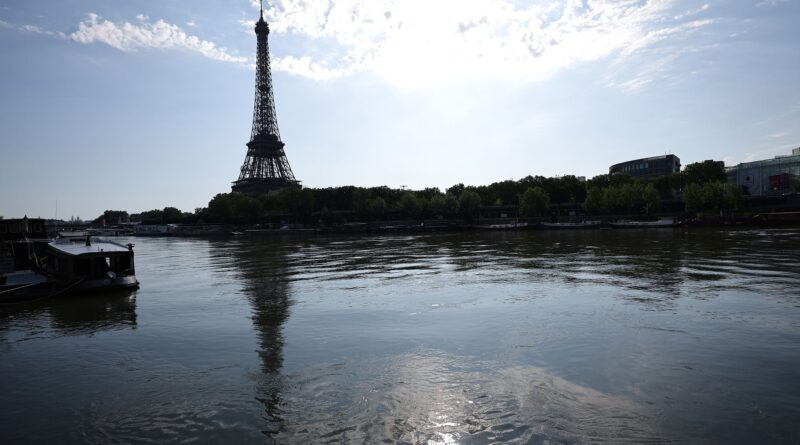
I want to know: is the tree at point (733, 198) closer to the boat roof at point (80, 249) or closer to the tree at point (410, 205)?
the tree at point (410, 205)

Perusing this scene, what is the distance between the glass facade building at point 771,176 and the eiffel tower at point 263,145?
6403 inches

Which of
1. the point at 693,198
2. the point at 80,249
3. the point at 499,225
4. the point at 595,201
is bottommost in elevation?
the point at 499,225

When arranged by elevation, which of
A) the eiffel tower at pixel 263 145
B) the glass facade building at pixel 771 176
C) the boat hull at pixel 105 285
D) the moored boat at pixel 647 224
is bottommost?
the moored boat at pixel 647 224

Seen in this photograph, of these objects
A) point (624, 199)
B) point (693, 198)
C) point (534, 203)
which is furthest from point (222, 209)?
point (693, 198)

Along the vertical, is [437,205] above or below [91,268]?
above

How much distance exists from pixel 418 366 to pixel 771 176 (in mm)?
168040

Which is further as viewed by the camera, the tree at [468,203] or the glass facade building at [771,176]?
the tree at [468,203]

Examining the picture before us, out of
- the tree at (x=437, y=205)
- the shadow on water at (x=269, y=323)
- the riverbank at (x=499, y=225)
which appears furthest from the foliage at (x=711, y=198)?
the shadow on water at (x=269, y=323)

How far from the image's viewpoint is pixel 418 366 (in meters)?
12.7

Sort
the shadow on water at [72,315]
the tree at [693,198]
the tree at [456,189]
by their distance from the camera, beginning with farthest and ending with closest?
the tree at [456,189] → the tree at [693,198] → the shadow on water at [72,315]

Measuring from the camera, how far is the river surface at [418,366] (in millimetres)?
9109

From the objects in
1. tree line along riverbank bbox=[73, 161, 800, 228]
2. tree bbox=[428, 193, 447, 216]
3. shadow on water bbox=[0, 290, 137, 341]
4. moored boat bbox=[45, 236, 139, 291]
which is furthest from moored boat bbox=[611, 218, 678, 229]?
shadow on water bbox=[0, 290, 137, 341]

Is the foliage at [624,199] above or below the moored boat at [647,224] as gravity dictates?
above

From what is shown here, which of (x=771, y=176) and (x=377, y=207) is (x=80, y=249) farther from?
(x=771, y=176)
